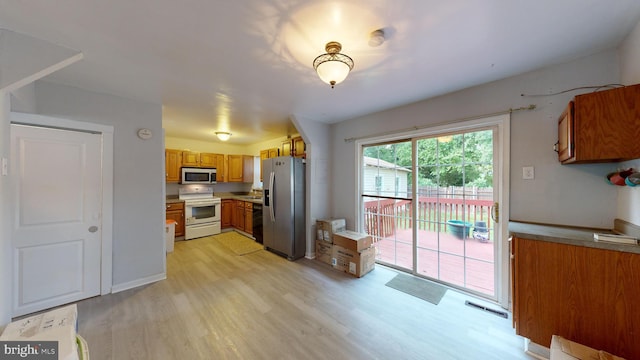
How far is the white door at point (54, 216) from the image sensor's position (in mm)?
2148

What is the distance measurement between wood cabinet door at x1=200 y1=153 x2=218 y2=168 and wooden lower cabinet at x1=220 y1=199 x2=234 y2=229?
3.30 ft

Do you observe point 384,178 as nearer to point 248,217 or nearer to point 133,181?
point 248,217

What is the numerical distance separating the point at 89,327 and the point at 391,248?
357 cm

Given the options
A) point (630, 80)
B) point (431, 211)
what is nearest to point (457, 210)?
point (431, 211)

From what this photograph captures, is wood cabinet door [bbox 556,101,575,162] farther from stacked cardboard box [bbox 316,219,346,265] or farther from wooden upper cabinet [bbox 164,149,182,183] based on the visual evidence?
wooden upper cabinet [bbox 164,149,182,183]

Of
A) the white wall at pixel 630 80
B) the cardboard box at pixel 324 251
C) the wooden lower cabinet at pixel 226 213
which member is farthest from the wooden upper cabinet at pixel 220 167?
the white wall at pixel 630 80

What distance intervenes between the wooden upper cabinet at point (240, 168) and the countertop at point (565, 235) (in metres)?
5.79

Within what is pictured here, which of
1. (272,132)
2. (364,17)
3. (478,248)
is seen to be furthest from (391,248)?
(272,132)

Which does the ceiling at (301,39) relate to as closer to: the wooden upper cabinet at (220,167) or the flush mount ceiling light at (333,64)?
the flush mount ceiling light at (333,64)

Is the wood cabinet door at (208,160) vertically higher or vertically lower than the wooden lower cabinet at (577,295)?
higher

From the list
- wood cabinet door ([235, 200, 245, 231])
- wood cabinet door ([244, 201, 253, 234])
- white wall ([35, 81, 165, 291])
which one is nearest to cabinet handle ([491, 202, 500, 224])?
white wall ([35, 81, 165, 291])

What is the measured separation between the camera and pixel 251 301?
96.3 inches

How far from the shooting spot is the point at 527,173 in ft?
7.02

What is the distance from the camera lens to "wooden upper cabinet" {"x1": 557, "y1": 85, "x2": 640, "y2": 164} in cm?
139
